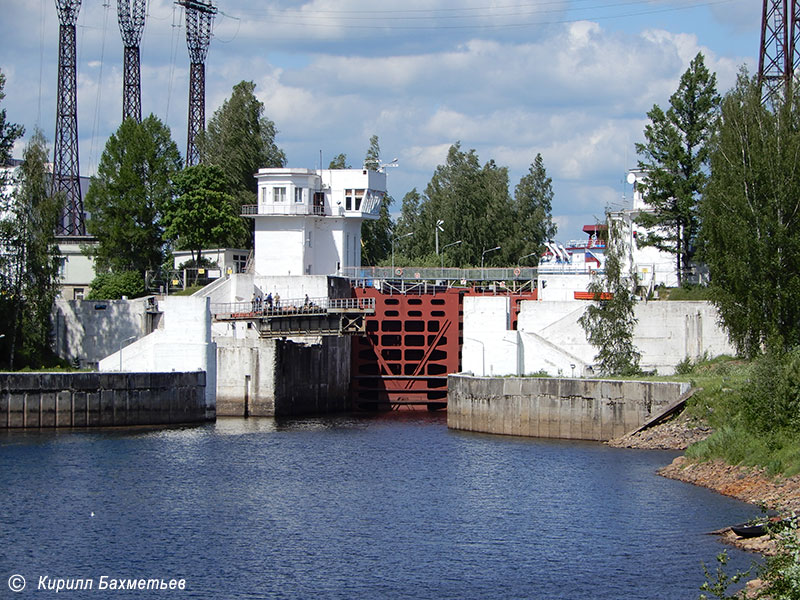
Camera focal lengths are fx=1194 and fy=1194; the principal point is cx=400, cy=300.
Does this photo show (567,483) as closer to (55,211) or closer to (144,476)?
(144,476)

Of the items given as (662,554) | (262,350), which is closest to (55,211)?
(262,350)

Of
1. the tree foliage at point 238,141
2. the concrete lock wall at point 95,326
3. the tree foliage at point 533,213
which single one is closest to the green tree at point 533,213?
the tree foliage at point 533,213

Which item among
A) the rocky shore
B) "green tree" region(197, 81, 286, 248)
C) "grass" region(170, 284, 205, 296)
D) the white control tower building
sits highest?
"green tree" region(197, 81, 286, 248)

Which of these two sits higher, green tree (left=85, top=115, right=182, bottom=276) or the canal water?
green tree (left=85, top=115, right=182, bottom=276)

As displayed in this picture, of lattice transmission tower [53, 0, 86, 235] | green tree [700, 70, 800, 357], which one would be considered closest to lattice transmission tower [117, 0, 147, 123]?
lattice transmission tower [53, 0, 86, 235]

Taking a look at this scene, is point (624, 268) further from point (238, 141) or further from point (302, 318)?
point (238, 141)

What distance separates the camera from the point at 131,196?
7356 centimetres

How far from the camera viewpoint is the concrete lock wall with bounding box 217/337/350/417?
194ft

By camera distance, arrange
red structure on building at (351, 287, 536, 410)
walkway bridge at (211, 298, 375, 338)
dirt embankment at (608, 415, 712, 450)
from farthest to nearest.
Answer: red structure on building at (351, 287, 536, 410) → walkway bridge at (211, 298, 375, 338) → dirt embankment at (608, 415, 712, 450)

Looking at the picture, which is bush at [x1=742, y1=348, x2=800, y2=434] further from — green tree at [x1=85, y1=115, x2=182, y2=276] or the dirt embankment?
green tree at [x1=85, y1=115, x2=182, y2=276]

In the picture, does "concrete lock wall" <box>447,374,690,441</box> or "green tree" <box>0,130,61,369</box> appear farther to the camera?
"green tree" <box>0,130,61,369</box>

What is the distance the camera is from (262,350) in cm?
5909

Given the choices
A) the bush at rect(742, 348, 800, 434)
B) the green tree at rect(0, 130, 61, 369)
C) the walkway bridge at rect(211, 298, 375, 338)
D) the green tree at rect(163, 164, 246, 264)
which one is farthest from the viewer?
the green tree at rect(163, 164, 246, 264)

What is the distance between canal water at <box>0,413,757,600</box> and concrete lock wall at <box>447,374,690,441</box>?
1568 mm
